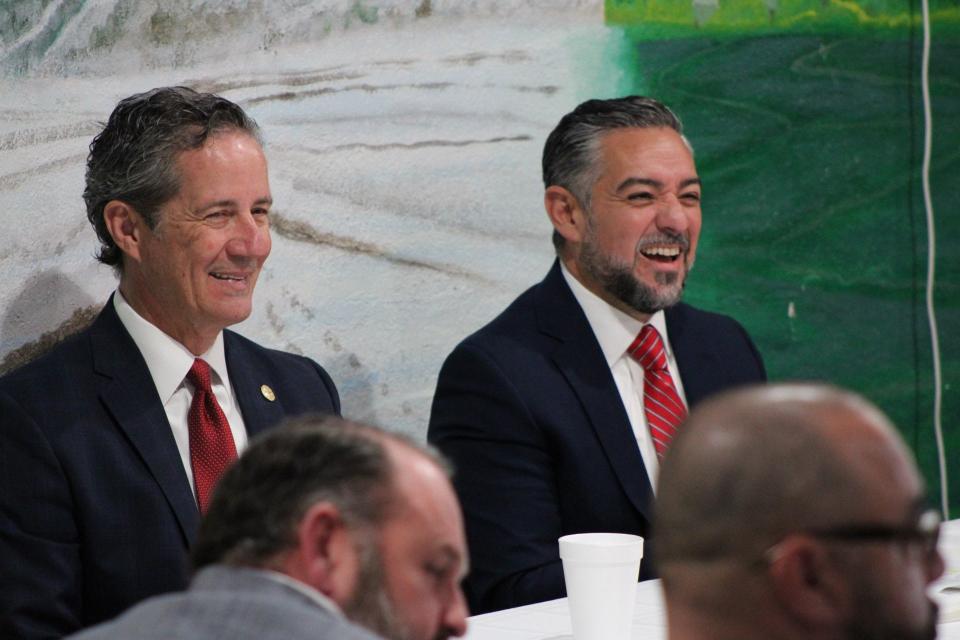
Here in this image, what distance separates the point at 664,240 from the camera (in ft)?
10.4

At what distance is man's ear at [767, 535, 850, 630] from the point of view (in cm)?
90

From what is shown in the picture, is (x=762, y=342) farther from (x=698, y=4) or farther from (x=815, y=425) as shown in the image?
(x=815, y=425)

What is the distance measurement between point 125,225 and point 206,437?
42 cm

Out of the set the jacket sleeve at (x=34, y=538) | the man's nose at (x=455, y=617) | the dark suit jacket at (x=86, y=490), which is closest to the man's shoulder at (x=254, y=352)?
the dark suit jacket at (x=86, y=490)

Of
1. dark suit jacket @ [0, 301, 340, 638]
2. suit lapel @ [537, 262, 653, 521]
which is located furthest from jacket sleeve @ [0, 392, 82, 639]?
suit lapel @ [537, 262, 653, 521]

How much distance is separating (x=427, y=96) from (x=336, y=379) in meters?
0.68

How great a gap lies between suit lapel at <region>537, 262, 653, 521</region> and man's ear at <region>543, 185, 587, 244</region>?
117 millimetres

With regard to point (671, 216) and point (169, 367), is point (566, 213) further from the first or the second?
point (169, 367)

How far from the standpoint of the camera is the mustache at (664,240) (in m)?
3.16

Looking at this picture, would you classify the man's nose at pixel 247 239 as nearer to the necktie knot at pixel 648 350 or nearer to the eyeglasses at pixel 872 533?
the necktie knot at pixel 648 350

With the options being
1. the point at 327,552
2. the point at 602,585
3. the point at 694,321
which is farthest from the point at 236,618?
the point at 694,321

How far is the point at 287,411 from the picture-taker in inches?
110

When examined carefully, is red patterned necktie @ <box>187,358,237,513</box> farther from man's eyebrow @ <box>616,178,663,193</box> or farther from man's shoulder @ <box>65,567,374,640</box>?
man's shoulder @ <box>65,567,374,640</box>

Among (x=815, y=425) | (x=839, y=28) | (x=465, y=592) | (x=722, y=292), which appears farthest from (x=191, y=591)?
(x=839, y=28)
